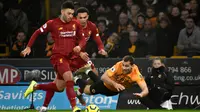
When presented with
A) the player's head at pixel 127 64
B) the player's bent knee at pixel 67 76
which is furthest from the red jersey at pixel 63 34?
the player's head at pixel 127 64

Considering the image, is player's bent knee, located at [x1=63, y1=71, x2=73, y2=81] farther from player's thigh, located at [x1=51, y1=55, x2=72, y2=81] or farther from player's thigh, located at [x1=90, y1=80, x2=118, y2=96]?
player's thigh, located at [x1=90, y1=80, x2=118, y2=96]

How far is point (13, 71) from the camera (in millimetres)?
16781

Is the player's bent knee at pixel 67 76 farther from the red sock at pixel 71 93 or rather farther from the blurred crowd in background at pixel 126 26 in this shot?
the blurred crowd in background at pixel 126 26

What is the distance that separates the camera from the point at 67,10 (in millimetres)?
12609

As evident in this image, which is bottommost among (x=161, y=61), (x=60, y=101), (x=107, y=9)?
(x=60, y=101)

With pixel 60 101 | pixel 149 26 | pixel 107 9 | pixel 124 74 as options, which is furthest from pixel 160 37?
pixel 124 74

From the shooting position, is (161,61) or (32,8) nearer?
(161,61)

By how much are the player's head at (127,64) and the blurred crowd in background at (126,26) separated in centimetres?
511

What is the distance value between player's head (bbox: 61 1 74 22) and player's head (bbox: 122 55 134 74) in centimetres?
138

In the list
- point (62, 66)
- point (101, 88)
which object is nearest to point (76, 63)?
point (101, 88)

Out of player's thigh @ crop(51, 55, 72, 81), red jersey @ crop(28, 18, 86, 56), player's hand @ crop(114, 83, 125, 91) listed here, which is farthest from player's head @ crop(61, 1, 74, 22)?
player's hand @ crop(114, 83, 125, 91)

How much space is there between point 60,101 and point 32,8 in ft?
12.8

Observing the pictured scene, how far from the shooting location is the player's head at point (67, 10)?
1259 cm

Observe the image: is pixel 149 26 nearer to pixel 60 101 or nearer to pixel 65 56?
pixel 60 101
